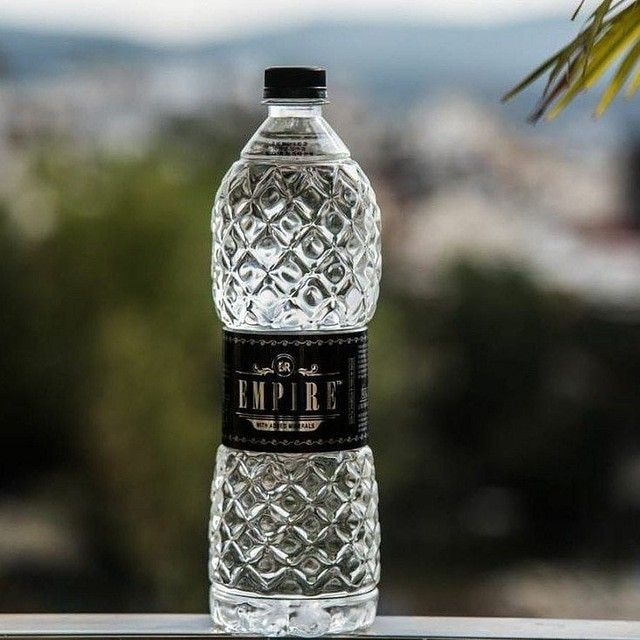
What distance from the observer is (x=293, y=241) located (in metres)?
1.36

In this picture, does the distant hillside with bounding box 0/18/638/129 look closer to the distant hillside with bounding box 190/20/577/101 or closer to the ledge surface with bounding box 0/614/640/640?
the distant hillside with bounding box 190/20/577/101

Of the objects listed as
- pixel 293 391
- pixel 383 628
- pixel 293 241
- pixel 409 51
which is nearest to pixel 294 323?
pixel 293 241

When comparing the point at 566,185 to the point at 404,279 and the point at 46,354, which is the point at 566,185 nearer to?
the point at 404,279

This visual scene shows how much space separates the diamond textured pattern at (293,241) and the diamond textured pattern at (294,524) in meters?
0.14

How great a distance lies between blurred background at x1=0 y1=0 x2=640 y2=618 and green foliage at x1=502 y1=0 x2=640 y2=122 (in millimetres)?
6424

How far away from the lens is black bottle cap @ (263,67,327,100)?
48.1 inches

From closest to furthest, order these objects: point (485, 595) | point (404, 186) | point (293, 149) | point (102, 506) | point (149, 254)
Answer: point (293, 149) < point (404, 186) < point (149, 254) < point (102, 506) < point (485, 595)

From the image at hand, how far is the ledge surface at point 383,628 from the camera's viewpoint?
1.27m

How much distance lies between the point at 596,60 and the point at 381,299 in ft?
28.4

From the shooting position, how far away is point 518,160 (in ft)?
28.5

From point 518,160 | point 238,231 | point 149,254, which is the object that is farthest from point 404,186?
point 238,231

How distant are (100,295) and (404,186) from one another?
7.84 feet

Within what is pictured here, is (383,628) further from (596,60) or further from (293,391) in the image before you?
(596,60)

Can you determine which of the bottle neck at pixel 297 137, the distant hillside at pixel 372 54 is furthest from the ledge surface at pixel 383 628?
the distant hillside at pixel 372 54
